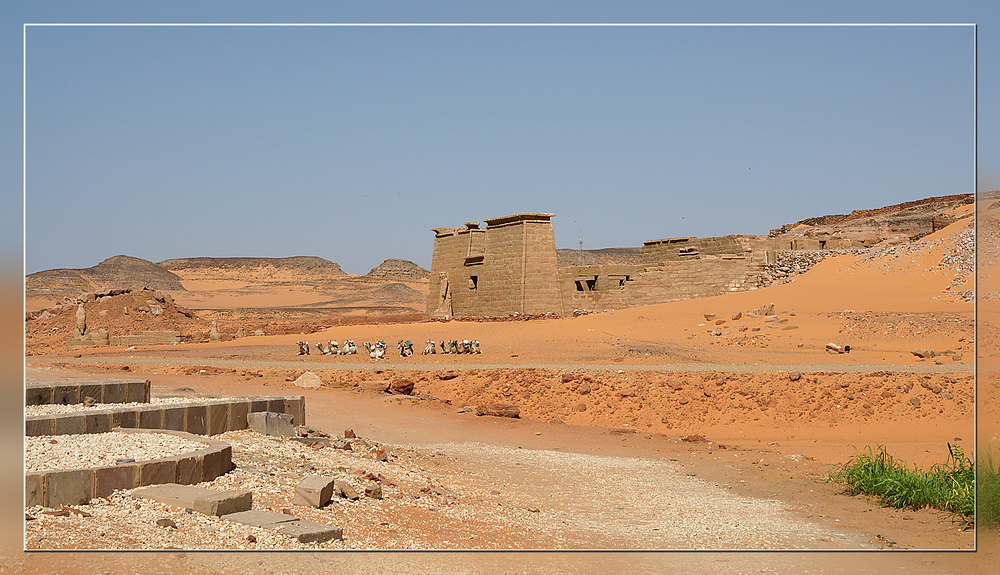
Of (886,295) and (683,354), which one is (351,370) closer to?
(683,354)

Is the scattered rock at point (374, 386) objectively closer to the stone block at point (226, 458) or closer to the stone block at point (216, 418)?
the stone block at point (216, 418)

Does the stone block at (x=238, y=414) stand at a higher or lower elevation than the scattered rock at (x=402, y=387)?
higher

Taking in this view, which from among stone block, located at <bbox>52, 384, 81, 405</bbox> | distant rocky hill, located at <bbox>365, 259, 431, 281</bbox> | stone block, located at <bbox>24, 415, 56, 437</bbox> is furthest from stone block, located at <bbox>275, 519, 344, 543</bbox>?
distant rocky hill, located at <bbox>365, 259, 431, 281</bbox>

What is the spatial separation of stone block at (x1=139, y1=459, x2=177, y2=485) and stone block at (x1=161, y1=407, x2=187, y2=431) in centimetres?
237

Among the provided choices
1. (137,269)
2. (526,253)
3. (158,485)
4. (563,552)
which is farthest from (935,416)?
(137,269)

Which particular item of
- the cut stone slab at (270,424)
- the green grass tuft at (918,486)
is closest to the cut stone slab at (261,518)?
the cut stone slab at (270,424)

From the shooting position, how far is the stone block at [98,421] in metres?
7.12

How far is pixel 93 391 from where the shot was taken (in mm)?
8703

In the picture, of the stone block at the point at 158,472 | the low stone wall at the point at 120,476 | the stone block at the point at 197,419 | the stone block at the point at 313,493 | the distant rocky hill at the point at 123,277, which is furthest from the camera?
the distant rocky hill at the point at 123,277

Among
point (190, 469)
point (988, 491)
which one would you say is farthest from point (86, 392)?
point (988, 491)

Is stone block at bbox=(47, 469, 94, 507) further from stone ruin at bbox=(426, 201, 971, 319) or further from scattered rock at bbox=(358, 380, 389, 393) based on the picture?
stone ruin at bbox=(426, 201, 971, 319)

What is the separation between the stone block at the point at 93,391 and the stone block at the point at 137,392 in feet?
0.99

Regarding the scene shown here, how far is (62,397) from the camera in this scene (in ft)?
28.0

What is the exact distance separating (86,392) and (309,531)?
5.12m
